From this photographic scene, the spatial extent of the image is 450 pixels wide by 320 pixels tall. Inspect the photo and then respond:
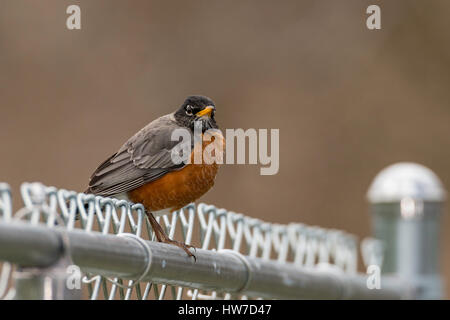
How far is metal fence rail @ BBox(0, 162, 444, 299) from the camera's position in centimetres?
145

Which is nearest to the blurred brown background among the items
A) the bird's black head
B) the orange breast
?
the bird's black head

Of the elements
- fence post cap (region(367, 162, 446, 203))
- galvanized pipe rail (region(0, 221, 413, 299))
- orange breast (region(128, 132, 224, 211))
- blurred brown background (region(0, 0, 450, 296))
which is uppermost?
blurred brown background (region(0, 0, 450, 296))

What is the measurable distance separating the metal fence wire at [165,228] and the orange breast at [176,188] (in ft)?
0.23

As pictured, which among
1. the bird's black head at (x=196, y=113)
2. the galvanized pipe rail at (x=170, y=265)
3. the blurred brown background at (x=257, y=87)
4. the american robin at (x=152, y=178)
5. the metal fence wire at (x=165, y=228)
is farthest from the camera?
the blurred brown background at (x=257, y=87)

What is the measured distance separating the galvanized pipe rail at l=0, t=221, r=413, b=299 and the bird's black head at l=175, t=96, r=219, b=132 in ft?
3.12

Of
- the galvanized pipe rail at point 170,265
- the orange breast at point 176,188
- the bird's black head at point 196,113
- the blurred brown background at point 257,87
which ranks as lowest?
the galvanized pipe rail at point 170,265

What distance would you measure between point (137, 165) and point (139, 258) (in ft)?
5.13

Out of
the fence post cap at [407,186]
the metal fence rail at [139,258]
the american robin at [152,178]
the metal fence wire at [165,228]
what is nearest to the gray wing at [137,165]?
the american robin at [152,178]

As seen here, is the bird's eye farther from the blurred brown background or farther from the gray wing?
the blurred brown background

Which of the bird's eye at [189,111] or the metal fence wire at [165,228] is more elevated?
the bird's eye at [189,111]

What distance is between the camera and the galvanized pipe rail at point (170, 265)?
1.43 metres

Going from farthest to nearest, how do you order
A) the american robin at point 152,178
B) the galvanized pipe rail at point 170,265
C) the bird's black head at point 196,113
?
the bird's black head at point 196,113, the american robin at point 152,178, the galvanized pipe rail at point 170,265

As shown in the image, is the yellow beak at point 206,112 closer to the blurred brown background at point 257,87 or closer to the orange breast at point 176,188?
the orange breast at point 176,188
